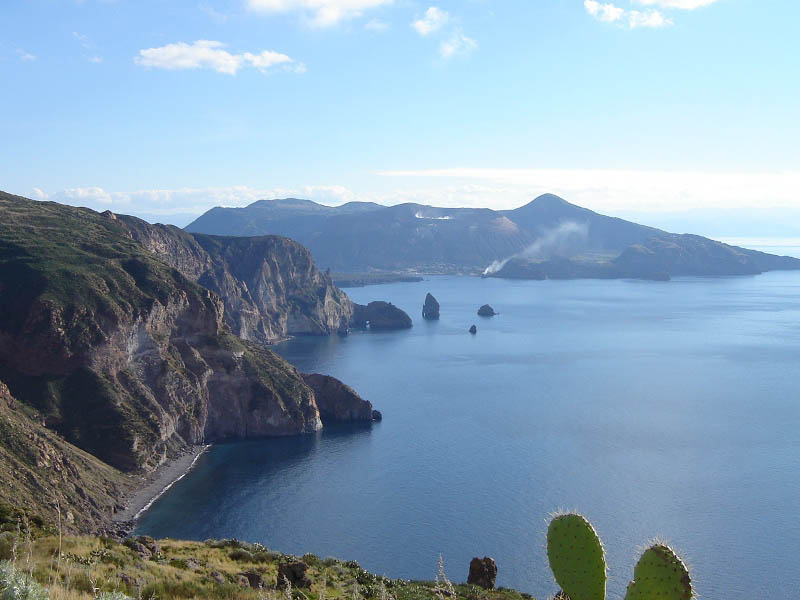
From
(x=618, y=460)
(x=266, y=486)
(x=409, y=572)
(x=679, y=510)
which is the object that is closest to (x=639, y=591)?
(x=409, y=572)

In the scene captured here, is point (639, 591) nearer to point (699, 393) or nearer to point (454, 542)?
point (454, 542)

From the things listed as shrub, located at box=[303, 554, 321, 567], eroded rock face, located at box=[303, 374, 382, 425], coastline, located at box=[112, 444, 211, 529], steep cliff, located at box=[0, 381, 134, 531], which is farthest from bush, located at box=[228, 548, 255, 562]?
eroded rock face, located at box=[303, 374, 382, 425]

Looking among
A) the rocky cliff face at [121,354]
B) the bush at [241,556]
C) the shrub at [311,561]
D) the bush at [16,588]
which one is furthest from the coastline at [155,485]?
the bush at [16,588]

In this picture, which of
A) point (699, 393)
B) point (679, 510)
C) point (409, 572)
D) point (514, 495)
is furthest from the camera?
point (699, 393)

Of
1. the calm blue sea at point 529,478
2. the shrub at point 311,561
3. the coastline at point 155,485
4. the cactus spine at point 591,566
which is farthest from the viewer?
the coastline at point 155,485

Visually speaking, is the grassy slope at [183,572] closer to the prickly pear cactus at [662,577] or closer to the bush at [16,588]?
the bush at [16,588]

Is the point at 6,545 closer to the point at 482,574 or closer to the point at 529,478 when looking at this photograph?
the point at 482,574

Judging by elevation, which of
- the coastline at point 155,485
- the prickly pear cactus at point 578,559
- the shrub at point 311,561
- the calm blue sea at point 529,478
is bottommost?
the coastline at point 155,485
